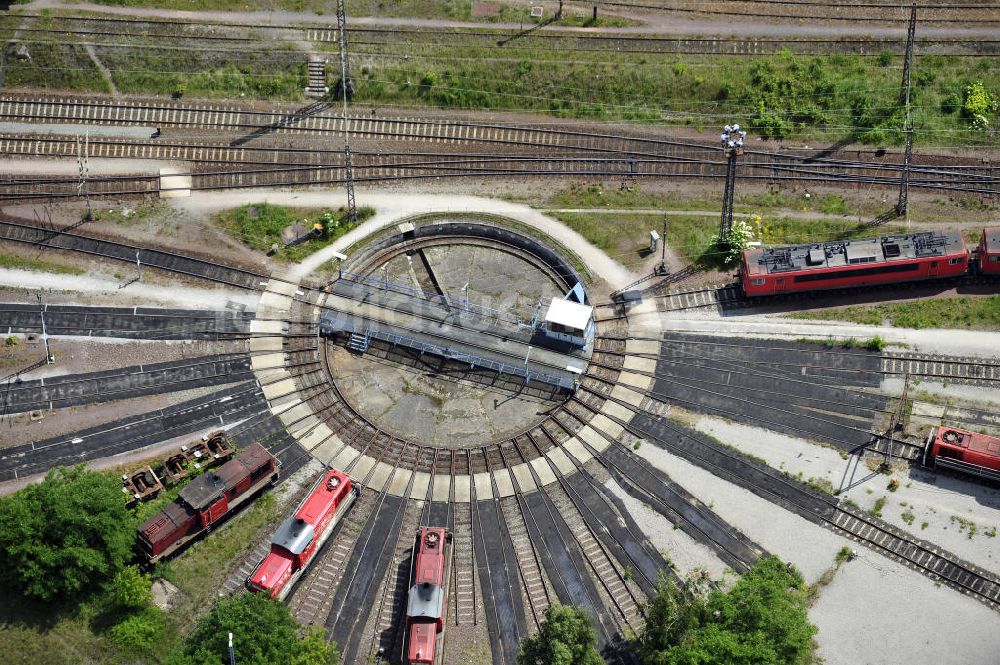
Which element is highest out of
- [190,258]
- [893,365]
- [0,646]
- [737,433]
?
[190,258]

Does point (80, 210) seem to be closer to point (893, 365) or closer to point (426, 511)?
point (426, 511)

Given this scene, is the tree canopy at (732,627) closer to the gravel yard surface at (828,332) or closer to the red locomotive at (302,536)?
the red locomotive at (302,536)

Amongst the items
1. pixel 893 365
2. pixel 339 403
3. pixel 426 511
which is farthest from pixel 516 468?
pixel 893 365

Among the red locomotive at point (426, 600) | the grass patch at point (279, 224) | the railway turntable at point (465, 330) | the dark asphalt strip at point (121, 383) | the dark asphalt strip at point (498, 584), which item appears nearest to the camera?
the red locomotive at point (426, 600)

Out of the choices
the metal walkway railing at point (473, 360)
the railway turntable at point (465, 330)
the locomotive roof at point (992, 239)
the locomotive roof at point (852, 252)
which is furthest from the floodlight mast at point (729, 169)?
the locomotive roof at point (992, 239)

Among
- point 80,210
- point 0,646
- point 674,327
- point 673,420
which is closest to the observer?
point 0,646

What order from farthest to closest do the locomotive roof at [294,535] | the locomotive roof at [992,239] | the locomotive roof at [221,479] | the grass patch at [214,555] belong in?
the locomotive roof at [992,239]
the locomotive roof at [221,479]
the grass patch at [214,555]
the locomotive roof at [294,535]

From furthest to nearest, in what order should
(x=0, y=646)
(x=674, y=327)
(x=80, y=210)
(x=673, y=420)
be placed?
(x=80, y=210), (x=674, y=327), (x=673, y=420), (x=0, y=646)

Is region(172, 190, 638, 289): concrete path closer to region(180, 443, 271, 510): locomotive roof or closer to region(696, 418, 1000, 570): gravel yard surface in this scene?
region(696, 418, 1000, 570): gravel yard surface
